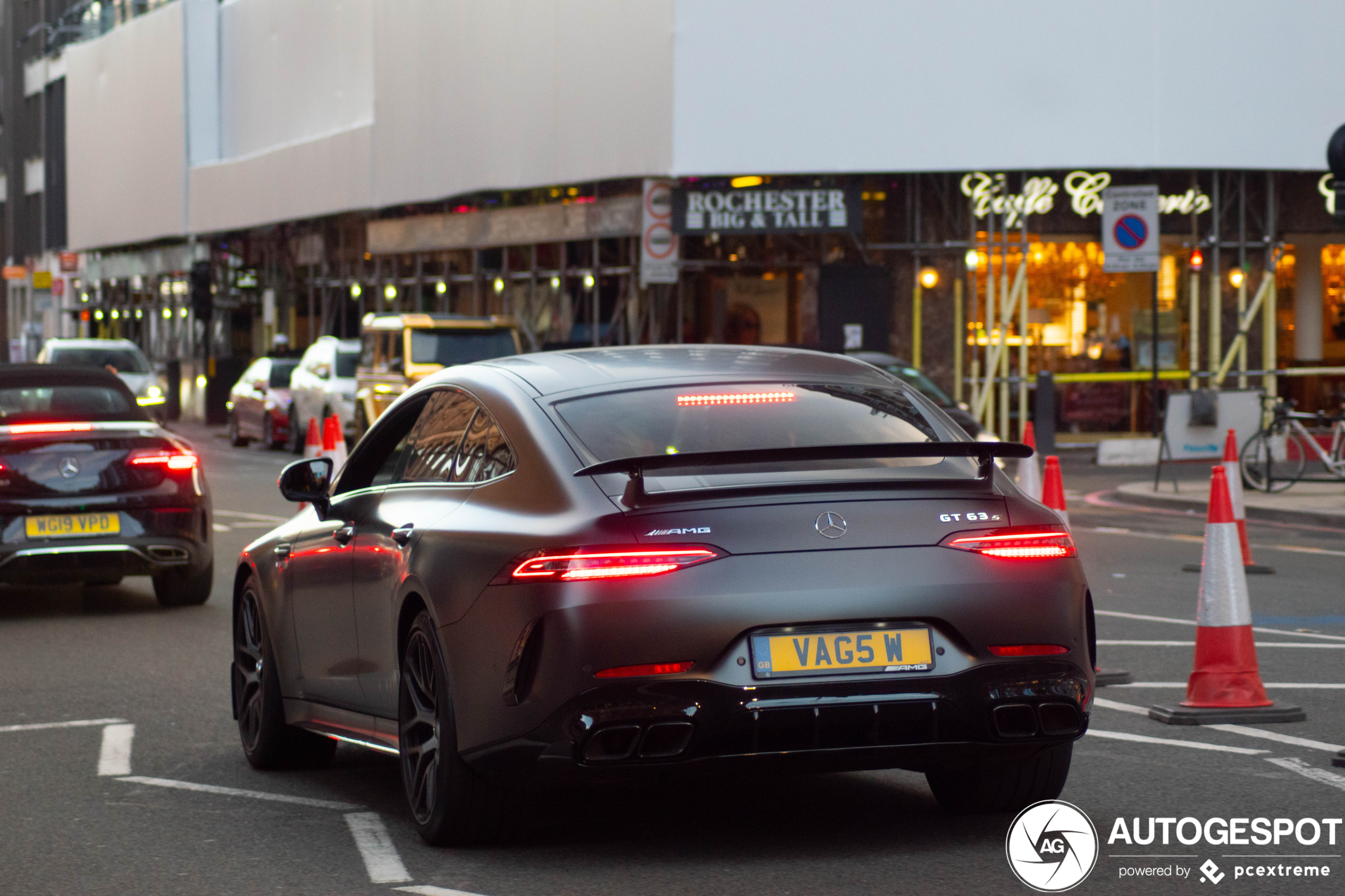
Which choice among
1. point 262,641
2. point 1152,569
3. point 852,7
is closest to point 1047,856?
point 262,641

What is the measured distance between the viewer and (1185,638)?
10781mm

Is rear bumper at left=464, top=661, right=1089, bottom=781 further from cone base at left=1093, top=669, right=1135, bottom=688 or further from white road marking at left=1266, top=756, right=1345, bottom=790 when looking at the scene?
cone base at left=1093, top=669, right=1135, bottom=688

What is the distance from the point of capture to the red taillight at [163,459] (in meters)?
12.2

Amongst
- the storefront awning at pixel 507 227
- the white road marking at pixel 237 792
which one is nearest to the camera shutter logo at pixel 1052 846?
the white road marking at pixel 237 792

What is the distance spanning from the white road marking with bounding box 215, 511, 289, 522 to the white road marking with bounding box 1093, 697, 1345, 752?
11048 millimetres

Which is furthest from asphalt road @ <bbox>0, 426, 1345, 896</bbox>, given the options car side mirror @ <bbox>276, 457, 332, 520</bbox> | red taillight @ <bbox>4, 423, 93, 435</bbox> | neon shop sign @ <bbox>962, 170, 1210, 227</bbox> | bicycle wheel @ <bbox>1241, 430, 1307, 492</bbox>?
neon shop sign @ <bbox>962, 170, 1210, 227</bbox>

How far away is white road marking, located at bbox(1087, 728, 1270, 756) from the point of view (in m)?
7.33

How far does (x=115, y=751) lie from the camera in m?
7.62

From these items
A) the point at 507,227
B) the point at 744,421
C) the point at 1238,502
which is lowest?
the point at 1238,502

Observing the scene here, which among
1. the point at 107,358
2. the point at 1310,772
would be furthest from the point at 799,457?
the point at 107,358

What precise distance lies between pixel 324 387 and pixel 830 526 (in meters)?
24.9

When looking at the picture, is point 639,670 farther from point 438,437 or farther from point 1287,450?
point 1287,450

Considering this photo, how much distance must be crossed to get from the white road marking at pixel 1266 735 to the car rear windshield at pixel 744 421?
2.28 m

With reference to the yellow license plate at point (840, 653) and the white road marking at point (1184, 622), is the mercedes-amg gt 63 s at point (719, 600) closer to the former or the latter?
the yellow license plate at point (840, 653)
